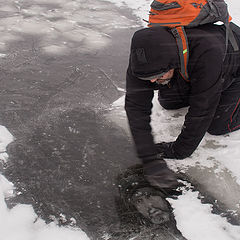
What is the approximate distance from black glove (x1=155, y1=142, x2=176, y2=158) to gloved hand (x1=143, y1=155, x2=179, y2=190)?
191 millimetres

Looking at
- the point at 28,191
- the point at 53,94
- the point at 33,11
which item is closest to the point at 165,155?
the point at 28,191

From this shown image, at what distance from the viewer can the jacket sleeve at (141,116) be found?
191 centimetres

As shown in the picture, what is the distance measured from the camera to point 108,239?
1581 millimetres

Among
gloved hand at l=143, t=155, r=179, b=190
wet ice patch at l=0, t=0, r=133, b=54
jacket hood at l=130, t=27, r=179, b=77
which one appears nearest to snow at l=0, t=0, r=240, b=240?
wet ice patch at l=0, t=0, r=133, b=54

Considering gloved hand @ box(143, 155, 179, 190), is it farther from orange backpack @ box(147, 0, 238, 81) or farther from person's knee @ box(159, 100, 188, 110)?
person's knee @ box(159, 100, 188, 110)

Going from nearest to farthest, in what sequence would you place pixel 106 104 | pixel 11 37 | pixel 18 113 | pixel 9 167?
pixel 9 167 < pixel 18 113 < pixel 106 104 < pixel 11 37

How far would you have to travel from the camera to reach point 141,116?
1970 mm

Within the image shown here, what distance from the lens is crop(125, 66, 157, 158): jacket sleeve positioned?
1910 mm

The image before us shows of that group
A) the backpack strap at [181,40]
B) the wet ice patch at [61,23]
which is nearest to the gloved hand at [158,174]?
the backpack strap at [181,40]

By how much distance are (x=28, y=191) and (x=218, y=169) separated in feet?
4.51

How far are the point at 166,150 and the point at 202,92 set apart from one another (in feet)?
1.96

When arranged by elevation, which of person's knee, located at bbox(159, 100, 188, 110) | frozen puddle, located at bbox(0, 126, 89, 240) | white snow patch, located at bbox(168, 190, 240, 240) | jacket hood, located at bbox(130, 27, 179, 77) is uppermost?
jacket hood, located at bbox(130, 27, 179, 77)

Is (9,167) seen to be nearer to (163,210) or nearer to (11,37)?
(163,210)

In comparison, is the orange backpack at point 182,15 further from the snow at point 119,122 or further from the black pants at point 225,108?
the snow at point 119,122
